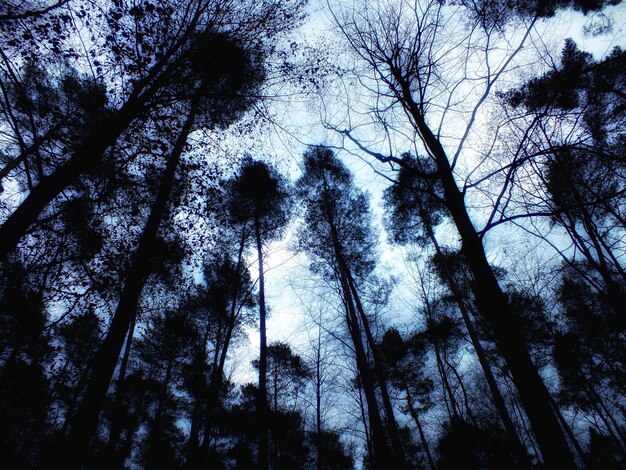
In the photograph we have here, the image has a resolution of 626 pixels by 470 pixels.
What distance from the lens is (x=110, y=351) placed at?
421 cm

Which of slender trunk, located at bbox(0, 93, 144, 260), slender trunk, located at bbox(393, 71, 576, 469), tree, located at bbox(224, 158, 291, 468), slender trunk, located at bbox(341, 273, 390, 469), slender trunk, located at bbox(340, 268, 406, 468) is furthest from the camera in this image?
tree, located at bbox(224, 158, 291, 468)

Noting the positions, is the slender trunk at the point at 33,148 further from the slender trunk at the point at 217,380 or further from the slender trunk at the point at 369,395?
the slender trunk at the point at 369,395

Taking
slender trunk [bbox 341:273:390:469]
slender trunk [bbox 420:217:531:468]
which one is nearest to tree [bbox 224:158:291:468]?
slender trunk [bbox 341:273:390:469]

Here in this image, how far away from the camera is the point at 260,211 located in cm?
1185

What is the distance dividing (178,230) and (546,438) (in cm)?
732

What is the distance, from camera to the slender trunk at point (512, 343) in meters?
2.08

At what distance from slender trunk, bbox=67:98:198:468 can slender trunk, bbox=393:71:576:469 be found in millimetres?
5255

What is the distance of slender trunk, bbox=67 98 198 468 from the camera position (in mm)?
3699

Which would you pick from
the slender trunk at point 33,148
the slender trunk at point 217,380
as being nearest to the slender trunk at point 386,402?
the slender trunk at point 217,380

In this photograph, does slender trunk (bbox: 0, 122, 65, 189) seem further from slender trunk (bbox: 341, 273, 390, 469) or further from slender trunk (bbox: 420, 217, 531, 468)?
slender trunk (bbox: 420, 217, 531, 468)

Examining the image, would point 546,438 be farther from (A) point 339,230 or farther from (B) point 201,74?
(A) point 339,230

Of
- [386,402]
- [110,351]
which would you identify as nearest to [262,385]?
[386,402]

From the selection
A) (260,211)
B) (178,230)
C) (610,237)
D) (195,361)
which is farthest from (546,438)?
(195,361)

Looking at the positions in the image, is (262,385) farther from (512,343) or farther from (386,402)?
(512,343)
